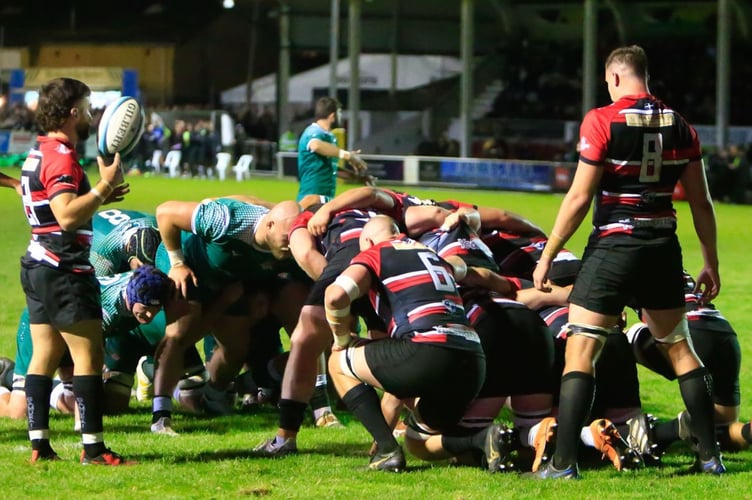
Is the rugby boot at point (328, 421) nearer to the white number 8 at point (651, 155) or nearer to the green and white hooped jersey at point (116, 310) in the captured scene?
the green and white hooped jersey at point (116, 310)

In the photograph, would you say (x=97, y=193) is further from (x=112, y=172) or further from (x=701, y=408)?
(x=701, y=408)

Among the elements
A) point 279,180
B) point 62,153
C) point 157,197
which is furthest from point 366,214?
point 279,180

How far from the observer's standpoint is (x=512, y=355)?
6.14 m

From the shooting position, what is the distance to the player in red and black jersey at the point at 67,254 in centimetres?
605

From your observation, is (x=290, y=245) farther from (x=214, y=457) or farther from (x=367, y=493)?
(x=367, y=493)

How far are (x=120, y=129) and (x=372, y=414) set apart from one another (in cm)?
183

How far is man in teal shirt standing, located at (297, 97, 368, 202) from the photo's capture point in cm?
1413

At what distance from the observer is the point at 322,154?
14266mm

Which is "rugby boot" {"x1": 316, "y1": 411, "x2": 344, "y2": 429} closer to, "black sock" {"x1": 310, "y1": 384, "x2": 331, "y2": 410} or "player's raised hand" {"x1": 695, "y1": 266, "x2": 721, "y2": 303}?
"black sock" {"x1": 310, "y1": 384, "x2": 331, "y2": 410}

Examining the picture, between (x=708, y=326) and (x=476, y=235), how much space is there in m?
1.29

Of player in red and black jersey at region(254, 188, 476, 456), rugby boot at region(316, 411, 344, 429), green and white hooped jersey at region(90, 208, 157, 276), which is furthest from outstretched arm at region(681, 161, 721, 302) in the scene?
green and white hooped jersey at region(90, 208, 157, 276)

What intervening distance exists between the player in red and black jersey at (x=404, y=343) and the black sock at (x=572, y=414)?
39 centimetres

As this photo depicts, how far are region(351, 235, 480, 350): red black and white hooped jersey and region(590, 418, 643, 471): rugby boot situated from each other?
69 centimetres

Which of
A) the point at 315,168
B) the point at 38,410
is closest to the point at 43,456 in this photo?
the point at 38,410
